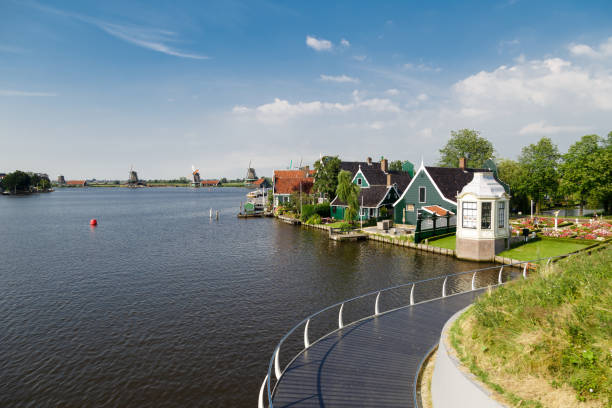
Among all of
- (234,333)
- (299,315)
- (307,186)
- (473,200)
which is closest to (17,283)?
(234,333)

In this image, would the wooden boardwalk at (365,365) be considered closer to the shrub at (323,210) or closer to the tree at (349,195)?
the tree at (349,195)

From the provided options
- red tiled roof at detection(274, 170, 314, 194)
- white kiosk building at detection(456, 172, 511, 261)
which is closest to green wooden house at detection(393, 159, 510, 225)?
white kiosk building at detection(456, 172, 511, 261)

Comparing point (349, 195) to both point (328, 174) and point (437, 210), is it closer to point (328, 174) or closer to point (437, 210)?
point (328, 174)

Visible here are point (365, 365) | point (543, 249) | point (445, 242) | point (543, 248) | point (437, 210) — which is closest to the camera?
point (365, 365)

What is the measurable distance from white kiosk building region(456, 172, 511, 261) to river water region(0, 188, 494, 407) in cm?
198

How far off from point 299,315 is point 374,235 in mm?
26799

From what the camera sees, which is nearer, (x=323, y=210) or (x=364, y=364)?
(x=364, y=364)

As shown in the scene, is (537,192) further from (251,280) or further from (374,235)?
(251,280)

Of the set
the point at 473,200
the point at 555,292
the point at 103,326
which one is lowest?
the point at 103,326

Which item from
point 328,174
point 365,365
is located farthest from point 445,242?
point 328,174

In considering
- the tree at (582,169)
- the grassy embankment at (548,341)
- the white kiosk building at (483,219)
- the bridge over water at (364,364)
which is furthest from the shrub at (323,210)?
the grassy embankment at (548,341)

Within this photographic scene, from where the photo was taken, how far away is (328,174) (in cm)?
6519

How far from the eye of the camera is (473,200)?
32.2 m

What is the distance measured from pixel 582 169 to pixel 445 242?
33627mm
